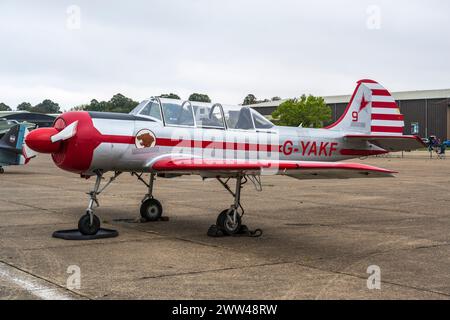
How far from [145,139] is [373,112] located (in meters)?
5.92

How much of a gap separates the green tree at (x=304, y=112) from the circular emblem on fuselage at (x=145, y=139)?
98.8 meters

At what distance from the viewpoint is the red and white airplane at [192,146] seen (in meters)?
8.54

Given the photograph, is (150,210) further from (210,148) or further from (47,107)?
(47,107)

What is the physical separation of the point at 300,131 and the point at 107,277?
5.98 metres

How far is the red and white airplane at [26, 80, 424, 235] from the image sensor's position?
854 cm

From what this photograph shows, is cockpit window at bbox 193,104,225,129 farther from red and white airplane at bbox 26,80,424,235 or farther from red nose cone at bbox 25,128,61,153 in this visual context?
red nose cone at bbox 25,128,61,153

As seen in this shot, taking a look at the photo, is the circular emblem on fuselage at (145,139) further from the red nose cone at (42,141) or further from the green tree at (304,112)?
→ the green tree at (304,112)

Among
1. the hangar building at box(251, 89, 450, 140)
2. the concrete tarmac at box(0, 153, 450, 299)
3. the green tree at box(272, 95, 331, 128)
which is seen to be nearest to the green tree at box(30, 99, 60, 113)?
the green tree at box(272, 95, 331, 128)

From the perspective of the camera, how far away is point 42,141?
8602 millimetres

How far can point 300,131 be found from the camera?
11.2 meters

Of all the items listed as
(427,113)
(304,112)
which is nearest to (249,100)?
(304,112)

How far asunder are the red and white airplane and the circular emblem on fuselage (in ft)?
0.05

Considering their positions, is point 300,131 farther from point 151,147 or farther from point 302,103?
point 302,103
